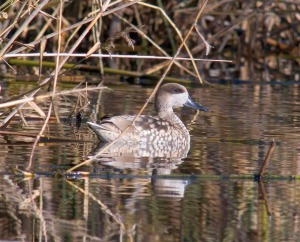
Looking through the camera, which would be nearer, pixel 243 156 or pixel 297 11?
pixel 243 156

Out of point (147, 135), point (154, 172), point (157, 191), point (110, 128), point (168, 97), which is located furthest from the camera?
point (168, 97)

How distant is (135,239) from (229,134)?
3936 millimetres

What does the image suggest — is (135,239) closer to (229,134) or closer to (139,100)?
(229,134)

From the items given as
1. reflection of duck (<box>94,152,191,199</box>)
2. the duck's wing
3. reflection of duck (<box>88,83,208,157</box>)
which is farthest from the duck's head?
reflection of duck (<box>94,152,191,199</box>)

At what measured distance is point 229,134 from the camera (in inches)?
337

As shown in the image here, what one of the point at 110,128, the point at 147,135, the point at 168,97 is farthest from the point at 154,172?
the point at 168,97

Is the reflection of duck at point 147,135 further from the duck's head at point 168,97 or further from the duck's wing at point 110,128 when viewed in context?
the duck's head at point 168,97

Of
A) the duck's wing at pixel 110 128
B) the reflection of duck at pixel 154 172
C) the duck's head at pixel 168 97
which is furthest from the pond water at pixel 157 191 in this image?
the duck's head at pixel 168 97

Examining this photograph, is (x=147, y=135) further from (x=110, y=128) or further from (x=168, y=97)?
(x=168, y=97)

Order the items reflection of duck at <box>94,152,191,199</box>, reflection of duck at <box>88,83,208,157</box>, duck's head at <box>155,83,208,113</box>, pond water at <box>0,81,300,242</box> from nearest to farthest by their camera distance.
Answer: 1. pond water at <box>0,81,300,242</box>
2. reflection of duck at <box>94,152,191,199</box>
3. reflection of duck at <box>88,83,208,157</box>
4. duck's head at <box>155,83,208,113</box>

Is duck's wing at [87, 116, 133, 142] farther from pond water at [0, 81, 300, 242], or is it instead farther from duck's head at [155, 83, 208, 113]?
duck's head at [155, 83, 208, 113]

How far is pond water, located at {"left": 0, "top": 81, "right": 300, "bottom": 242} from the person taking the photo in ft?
16.1

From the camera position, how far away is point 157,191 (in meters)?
5.84

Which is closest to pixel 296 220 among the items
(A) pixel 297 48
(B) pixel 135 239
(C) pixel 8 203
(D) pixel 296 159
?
(B) pixel 135 239
